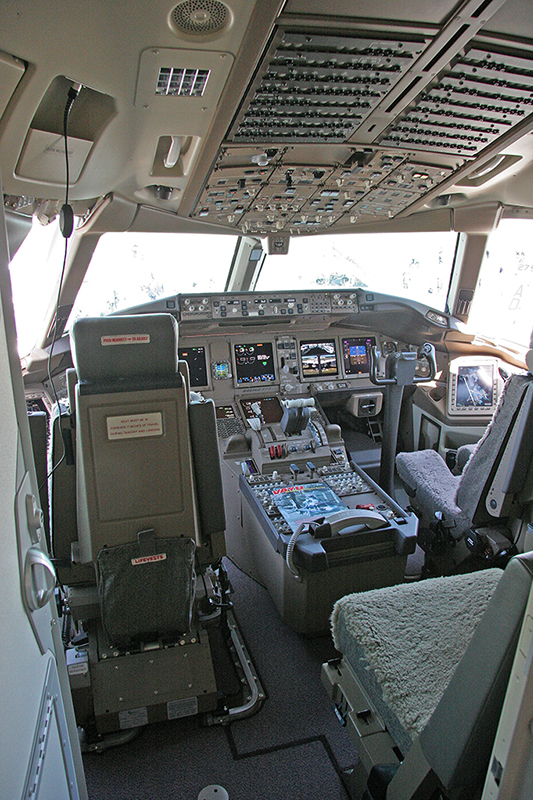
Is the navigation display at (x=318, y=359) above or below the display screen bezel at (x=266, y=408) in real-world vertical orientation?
above

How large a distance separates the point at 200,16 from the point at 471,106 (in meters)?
1.03

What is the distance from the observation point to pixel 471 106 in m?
1.74

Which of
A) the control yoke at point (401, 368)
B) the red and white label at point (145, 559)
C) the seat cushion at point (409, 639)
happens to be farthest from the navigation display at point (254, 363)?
the seat cushion at point (409, 639)

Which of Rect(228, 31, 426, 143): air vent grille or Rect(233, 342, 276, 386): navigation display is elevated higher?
Rect(228, 31, 426, 143): air vent grille

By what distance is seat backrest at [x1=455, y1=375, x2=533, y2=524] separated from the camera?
2.11 metres

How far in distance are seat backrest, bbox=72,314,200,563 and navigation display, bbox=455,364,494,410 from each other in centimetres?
258

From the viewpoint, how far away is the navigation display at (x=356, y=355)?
3.95 metres

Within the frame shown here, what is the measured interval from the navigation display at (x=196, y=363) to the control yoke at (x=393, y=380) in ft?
3.89

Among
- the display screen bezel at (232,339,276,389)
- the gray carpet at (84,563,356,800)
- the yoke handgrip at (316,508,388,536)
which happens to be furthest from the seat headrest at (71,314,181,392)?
the display screen bezel at (232,339,276,389)

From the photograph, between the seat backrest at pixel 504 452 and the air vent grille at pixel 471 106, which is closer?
the air vent grille at pixel 471 106

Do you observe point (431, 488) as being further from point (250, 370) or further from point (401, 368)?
point (250, 370)

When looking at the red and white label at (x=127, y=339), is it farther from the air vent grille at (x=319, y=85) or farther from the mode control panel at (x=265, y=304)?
the mode control panel at (x=265, y=304)

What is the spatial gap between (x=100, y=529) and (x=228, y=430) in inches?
61.6

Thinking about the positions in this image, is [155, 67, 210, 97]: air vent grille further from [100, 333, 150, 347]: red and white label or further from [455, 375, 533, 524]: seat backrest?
[455, 375, 533, 524]: seat backrest
